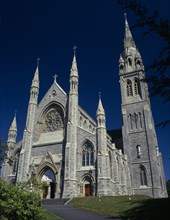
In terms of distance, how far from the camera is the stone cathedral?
31.5 meters

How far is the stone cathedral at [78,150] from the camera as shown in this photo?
3150cm

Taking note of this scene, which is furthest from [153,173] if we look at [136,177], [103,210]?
[103,210]

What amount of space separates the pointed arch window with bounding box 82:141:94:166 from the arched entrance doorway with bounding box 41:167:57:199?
5247 millimetres

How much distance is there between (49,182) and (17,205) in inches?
977

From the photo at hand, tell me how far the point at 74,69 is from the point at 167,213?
30560mm

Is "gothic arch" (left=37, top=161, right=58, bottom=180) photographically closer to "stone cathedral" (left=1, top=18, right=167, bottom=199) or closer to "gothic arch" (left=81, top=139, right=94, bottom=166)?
"stone cathedral" (left=1, top=18, right=167, bottom=199)

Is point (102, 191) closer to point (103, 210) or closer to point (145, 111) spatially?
point (103, 210)

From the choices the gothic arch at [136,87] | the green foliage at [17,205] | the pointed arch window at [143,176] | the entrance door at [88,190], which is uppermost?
the gothic arch at [136,87]

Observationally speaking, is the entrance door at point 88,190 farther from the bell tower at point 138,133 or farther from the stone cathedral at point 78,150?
the bell tower at point 138,133

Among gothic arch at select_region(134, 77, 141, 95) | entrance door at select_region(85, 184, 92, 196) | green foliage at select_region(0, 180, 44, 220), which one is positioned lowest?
green foliage at select_region(0, 180, 44, 220)

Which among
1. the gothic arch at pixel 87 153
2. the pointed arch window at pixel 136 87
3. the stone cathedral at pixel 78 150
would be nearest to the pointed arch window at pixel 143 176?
the stone cathedral at pixel 78 150

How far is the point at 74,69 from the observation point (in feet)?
132

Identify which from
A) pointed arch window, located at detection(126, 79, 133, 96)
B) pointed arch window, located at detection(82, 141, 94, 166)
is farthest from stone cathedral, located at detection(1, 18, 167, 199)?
pointed arch window, located at detection(126, 79, 133, 96)

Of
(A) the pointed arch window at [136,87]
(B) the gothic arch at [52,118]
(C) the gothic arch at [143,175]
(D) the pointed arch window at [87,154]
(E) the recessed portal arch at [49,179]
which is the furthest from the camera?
(A) the pointed arch window at [136,87]
